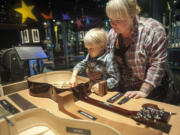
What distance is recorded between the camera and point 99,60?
4.27 feet

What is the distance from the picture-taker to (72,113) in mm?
736

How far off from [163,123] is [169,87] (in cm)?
58

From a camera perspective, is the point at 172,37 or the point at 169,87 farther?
the point at 172,37

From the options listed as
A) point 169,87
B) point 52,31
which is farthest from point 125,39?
point 52,31

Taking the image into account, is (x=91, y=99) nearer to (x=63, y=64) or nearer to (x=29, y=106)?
(x=29, y=106)

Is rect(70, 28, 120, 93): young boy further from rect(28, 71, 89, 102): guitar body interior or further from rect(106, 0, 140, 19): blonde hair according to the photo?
rect(106, 0, 140, 19): blonde hair

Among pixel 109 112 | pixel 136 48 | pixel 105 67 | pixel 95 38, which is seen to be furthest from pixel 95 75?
pixel 109 112

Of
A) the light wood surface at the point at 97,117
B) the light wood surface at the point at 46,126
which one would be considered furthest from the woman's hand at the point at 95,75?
the light wood surface at the point at 46,126

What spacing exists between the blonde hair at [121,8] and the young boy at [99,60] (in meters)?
0.29

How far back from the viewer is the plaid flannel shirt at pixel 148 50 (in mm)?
961

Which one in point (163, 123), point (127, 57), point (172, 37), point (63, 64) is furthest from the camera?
point (63, 64)

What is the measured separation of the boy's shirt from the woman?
66mm

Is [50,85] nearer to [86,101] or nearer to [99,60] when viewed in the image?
[86,101]

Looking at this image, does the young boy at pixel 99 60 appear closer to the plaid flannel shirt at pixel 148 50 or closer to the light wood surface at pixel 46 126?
the plaid flannel shirt at pixel 148 50
